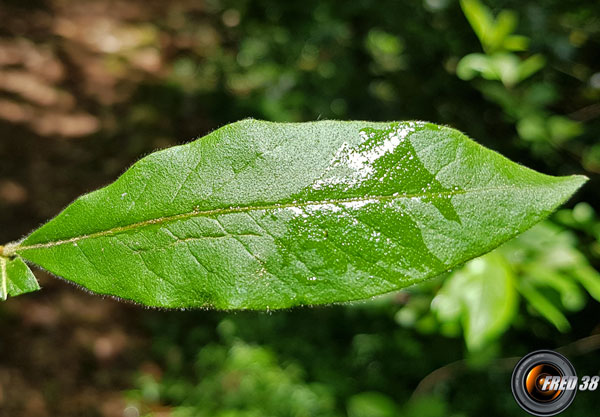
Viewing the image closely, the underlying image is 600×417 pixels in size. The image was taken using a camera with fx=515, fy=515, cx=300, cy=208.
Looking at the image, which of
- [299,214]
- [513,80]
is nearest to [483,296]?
[513,80]

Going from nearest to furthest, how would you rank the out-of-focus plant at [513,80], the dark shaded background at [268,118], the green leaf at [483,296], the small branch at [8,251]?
1. the small branch at [8,251]
2. the green leaf at [483,296]
3. the out-of-focus plant at [513,80]
4. the dark shaded background at [268,118]

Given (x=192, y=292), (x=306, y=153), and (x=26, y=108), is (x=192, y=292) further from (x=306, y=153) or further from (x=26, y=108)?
(x=26, y=108)

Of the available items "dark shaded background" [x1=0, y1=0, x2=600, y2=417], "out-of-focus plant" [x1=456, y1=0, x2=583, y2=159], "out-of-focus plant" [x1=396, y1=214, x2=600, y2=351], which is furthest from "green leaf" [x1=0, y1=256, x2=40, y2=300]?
"out-of-focus plant" [x1=456, y1=0, x2=583, y2=159]

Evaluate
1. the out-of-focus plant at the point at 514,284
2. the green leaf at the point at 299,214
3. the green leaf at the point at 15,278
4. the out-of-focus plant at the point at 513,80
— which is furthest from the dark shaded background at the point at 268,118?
the green leaf at the point at 15,278

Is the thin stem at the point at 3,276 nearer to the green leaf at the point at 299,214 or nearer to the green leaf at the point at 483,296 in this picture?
the green leaf at the point at 299,214

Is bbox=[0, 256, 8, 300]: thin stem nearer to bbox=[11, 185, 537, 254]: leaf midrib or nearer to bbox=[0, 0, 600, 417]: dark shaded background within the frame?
bbox=[11, 185, 537, 254]: leaf midrib

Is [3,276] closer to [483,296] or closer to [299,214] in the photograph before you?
[299,214]
